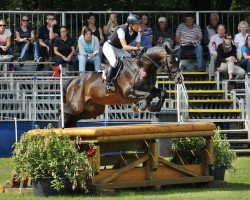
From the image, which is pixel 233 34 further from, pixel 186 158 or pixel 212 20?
pixel 186 158

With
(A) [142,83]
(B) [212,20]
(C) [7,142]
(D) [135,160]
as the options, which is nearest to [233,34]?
(B) [212,20]

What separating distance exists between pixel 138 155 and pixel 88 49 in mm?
9742

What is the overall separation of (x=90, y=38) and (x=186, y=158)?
30.4 ft

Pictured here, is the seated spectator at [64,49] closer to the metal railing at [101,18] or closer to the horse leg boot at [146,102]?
the metal railing at [101,18]

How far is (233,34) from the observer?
2852 centimetres

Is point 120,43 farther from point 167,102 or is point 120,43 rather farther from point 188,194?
point 167,102

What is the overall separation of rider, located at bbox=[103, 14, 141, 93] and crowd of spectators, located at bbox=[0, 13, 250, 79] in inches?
234

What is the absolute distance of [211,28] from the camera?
27.6m

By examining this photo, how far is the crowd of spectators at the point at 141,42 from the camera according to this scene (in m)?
25.8

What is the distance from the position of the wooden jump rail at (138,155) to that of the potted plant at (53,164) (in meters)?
0.24

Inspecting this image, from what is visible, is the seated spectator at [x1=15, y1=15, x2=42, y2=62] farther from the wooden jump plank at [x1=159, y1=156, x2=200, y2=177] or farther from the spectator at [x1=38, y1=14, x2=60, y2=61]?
the wooden jump plank at [x1=159, y1=156, x2=200, y2=177]

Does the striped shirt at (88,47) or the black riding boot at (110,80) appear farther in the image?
the striped shirt at (88,47)

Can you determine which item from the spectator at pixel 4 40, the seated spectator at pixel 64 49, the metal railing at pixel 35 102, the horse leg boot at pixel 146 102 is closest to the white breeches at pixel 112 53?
the horse leg boot at pixel 146 102

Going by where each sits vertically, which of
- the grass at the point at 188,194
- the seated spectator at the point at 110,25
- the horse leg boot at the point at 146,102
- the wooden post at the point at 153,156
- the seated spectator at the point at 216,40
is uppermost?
the seated spectator at the point at 110,25
